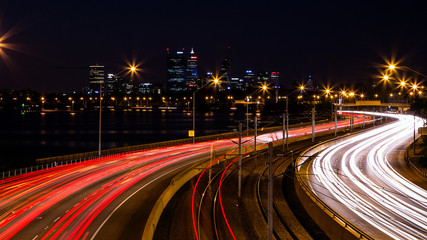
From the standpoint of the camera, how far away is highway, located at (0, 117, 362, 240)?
51.8ft

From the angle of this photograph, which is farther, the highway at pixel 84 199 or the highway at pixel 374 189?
the highway at pixel 374 189

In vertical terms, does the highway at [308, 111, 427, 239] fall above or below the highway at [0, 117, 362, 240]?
below

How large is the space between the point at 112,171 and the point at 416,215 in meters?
21.8

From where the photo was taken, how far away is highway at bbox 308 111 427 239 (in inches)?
704

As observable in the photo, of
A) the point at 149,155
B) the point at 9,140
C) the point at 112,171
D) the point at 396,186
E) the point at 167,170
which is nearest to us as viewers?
the point at 396,186

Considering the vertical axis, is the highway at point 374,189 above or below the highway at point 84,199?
below

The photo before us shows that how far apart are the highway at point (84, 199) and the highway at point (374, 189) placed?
11134 mm

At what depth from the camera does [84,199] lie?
2064 cm

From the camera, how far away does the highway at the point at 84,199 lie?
51.8 feet

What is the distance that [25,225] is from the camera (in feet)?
52.7

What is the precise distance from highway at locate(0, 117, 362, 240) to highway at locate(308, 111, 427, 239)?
11134mm

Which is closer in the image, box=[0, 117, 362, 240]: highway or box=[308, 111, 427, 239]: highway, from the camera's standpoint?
box=[0, 117, 362, 240]: highway

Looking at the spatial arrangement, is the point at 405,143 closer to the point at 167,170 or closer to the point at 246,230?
the point at 167,170

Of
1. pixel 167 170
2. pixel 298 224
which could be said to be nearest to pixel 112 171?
pixel 167 170
